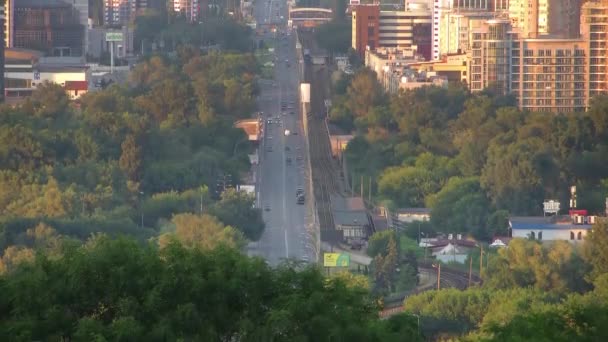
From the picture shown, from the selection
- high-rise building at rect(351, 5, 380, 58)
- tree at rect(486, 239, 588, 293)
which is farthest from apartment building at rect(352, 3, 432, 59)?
tree at rect(486, 239, 588, 293)

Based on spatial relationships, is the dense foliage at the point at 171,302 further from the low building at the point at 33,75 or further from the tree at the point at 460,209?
the low building at the point at 33,75

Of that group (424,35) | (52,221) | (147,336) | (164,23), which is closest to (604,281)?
(52,221)

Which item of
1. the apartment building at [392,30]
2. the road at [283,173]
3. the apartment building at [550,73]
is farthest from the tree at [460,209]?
the apartment building at [392,30]

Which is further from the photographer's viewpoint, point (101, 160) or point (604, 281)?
point (101, 160)

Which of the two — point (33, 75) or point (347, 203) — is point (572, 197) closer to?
point (347, 203)

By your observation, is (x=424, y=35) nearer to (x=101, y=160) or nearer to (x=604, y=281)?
(x=101, y=160)

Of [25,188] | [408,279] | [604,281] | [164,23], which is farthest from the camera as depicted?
[164,23]
